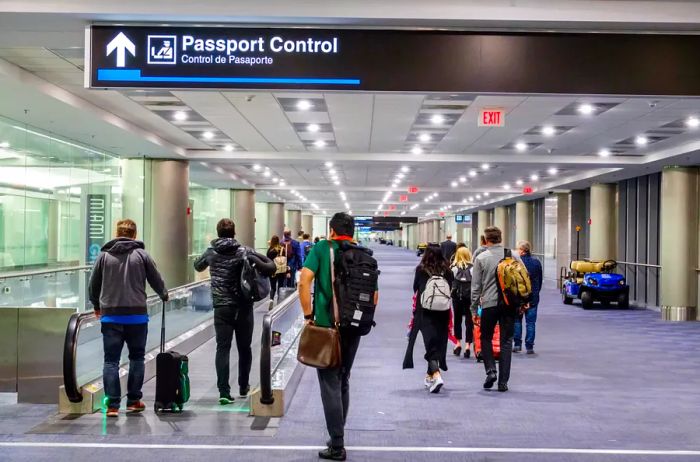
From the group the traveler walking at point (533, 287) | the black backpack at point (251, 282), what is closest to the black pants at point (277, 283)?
the traveler walking at point (533, 287)

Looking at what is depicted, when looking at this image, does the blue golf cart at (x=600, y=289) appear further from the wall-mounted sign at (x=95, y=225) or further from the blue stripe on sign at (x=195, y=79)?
the blue stripe on sign at (x=195, y=79)

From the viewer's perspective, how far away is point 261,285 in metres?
7.34

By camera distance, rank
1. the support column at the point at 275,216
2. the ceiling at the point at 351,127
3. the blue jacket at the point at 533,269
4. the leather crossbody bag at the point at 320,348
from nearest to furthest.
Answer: the leather crossbody bag at the point at 320,348 → the ceiling at the point at 351,127 → the blue jacket at the point at 533,269 → the support column at the point at 275,216

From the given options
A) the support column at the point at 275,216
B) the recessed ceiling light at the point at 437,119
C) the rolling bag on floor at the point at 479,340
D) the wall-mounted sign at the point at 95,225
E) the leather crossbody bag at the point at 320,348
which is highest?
the recessed ceiling light at the point at 437,119

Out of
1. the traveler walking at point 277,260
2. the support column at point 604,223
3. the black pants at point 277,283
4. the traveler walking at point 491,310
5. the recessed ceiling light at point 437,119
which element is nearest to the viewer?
the traveler walking at point 491,310

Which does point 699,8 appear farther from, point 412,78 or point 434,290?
point 434,290

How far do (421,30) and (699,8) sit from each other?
2.36 metres

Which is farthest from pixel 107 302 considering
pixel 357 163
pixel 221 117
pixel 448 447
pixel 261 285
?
pixel 357 163

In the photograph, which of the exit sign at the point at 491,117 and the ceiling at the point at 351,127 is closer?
the ceiling at the point at 351,127

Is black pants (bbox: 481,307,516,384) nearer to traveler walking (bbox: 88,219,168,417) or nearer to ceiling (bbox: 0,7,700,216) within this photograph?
ceiling (bbox: 0,7,700,216)

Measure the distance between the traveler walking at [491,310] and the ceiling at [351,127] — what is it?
190 cm

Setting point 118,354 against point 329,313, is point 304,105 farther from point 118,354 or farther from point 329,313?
point 329,313

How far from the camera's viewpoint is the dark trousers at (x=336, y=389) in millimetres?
5578

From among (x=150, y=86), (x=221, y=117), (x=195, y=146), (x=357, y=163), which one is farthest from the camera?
(x=357, y=163)
